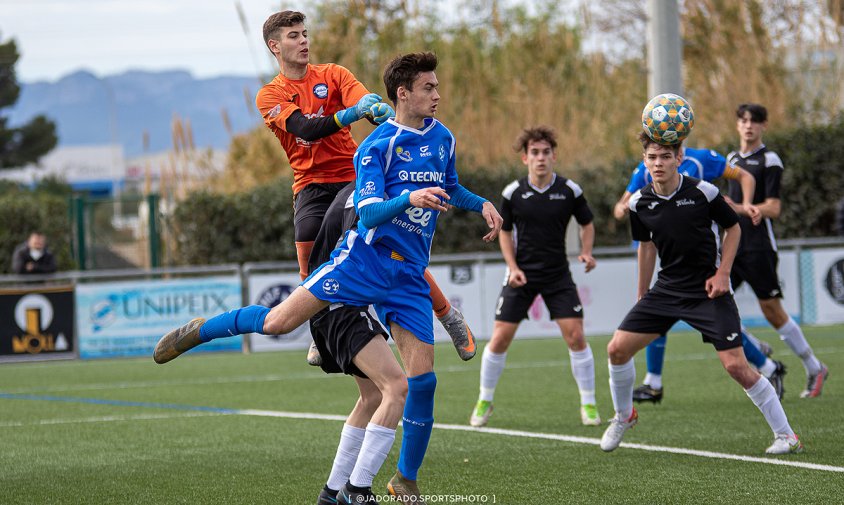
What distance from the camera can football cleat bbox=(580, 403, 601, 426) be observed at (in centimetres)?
859

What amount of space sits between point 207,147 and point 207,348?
10.2 meters

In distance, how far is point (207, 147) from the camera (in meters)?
26.0

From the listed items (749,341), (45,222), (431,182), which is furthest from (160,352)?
(45,222)

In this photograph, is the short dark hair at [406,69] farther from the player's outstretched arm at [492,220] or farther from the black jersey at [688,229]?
the black jersey at [688,229]

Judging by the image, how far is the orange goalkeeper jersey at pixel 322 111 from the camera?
6781 millimetres

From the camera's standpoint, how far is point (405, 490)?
557cm

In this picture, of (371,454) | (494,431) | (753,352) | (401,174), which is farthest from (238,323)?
(753,352)

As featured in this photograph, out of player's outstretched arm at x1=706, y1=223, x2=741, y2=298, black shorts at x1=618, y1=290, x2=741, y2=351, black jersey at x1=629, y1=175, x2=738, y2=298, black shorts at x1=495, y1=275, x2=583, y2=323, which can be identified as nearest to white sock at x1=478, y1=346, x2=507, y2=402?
black shorts at x1=495, y1=275, x2=583, y2=323

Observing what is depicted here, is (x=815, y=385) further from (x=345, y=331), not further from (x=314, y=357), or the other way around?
(x=345, y=331)

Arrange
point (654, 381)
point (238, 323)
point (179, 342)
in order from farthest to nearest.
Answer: point (654, 381) < point (179, 342) < point (238, 323)

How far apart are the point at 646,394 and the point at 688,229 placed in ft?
8.85

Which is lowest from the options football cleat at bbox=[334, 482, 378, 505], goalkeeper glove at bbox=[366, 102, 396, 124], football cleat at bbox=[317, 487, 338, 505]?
football cleat at bbox=[317, 487, 338, 505]

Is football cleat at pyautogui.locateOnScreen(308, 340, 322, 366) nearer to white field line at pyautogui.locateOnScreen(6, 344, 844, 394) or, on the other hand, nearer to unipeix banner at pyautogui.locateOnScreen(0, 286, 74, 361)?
white field line at pyautogui.locateOnScreen(6, 344, 844, 394)

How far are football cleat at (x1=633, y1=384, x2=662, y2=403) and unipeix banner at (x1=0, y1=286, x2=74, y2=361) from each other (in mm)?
9916
